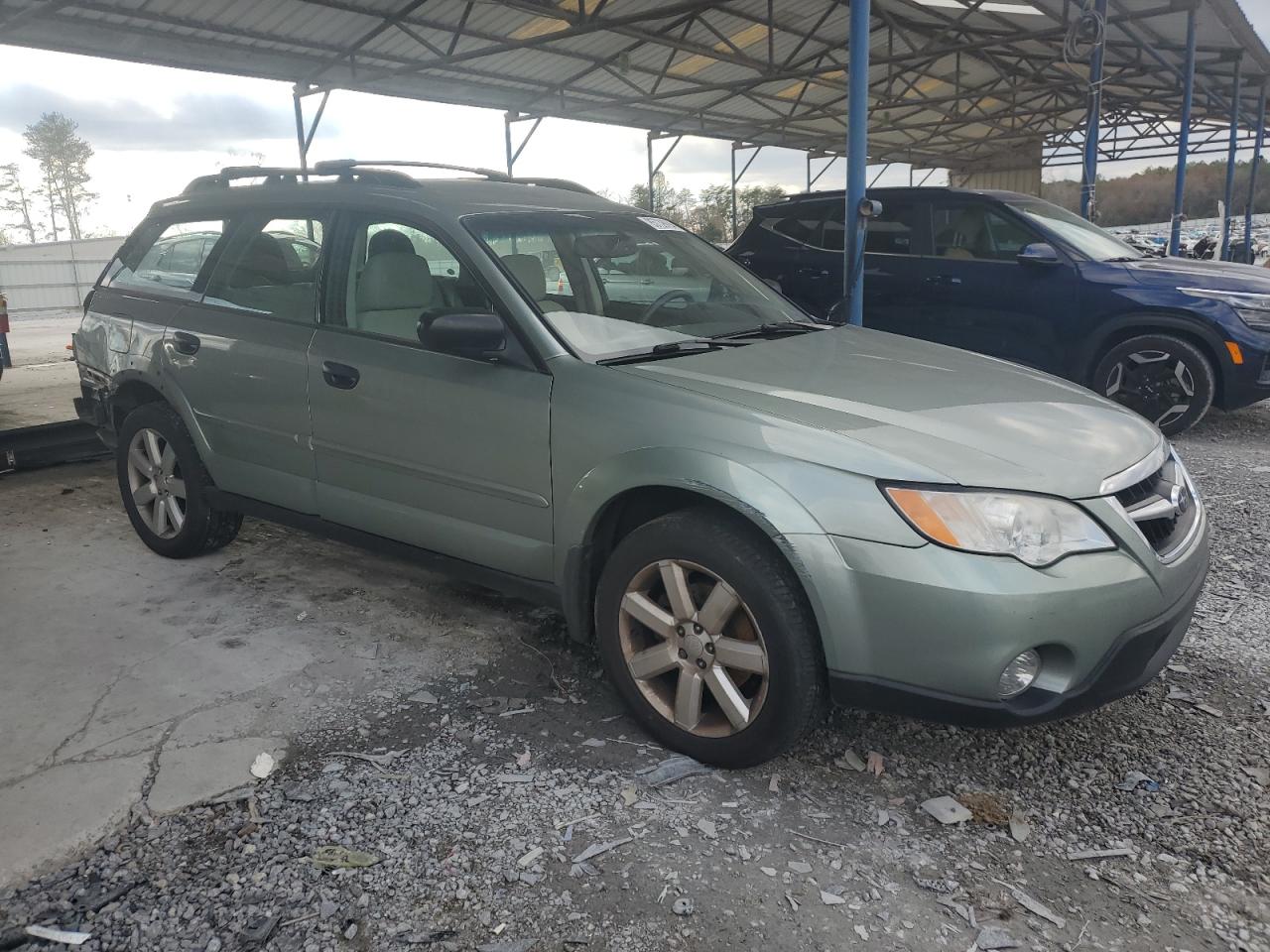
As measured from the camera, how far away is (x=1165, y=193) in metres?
45.8

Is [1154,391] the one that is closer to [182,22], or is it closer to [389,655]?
[389,655]

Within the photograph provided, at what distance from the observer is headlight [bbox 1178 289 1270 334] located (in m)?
6.14

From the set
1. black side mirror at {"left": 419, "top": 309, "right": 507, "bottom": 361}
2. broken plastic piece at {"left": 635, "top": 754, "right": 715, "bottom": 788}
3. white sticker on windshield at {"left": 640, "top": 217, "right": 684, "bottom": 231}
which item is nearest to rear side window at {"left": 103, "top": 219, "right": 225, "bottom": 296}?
black side mirror at {"left": 419, "top": 309, "right": 507, "bottom": 361}

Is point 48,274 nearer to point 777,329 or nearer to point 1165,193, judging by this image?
point 777,329

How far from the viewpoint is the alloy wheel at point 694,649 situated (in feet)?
8.10

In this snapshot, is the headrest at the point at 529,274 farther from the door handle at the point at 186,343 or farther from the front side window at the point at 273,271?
the door handle at the point at 186,343

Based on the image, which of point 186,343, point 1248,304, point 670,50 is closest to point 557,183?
A: point 186,343

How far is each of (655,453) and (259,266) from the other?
6.97 ft

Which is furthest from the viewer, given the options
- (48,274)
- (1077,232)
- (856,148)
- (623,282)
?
(48,274)

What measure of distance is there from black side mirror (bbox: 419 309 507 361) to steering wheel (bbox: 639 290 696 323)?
0.53 metres

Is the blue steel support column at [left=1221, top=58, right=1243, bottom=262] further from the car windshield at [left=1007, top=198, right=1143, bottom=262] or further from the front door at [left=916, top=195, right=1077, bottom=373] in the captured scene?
the front door at [left=916, top=195, right=1077, bottom=373]

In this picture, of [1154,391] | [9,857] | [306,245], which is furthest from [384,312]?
[1154,391]

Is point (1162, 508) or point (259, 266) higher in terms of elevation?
point (259, 266)

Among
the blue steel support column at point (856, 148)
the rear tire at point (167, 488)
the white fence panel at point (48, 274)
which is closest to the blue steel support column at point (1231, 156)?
the blue steel support column at point (856, 148)
